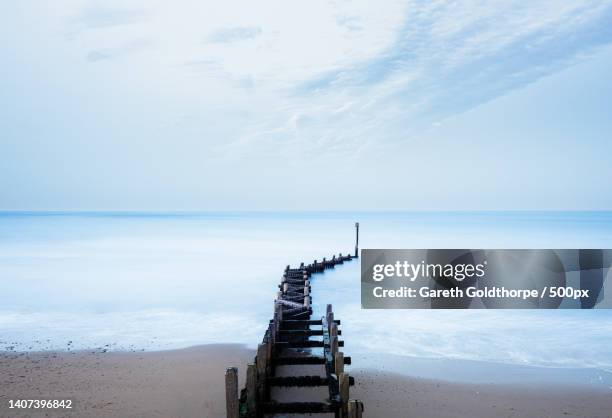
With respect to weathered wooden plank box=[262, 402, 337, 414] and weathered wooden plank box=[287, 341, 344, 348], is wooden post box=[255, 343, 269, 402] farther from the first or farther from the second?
weathered wooden plank box=[287, 341, 344, 348]

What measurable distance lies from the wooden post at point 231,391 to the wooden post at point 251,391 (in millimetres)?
520

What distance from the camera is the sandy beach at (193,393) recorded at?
1090cm

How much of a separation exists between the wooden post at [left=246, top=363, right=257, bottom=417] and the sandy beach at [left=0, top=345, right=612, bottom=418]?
112 inches

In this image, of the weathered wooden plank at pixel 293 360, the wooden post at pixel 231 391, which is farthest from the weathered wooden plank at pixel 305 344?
the wooden post at pixel 231 391

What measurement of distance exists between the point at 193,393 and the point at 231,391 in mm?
4891

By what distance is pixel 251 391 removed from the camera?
8.30 metres

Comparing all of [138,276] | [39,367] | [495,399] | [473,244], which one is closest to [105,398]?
[39,367]

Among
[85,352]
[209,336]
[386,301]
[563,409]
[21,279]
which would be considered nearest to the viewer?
[563,409]

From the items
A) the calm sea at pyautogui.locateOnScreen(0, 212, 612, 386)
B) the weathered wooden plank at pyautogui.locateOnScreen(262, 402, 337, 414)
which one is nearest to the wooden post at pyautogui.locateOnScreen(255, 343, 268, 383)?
the weathered wooden plank at pyautogui.locateOnScreen(262, 402, 337, 414)

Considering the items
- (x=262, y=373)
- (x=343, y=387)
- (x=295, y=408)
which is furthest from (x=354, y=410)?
(x=262, y=373)

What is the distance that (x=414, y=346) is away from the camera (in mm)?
16516

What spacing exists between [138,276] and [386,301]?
A: 1938 centimetres

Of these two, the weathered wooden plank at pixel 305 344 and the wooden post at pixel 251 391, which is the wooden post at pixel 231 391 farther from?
the weathered wooden plank at pixel 305 344

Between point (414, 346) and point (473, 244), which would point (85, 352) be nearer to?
point (414, 346)
